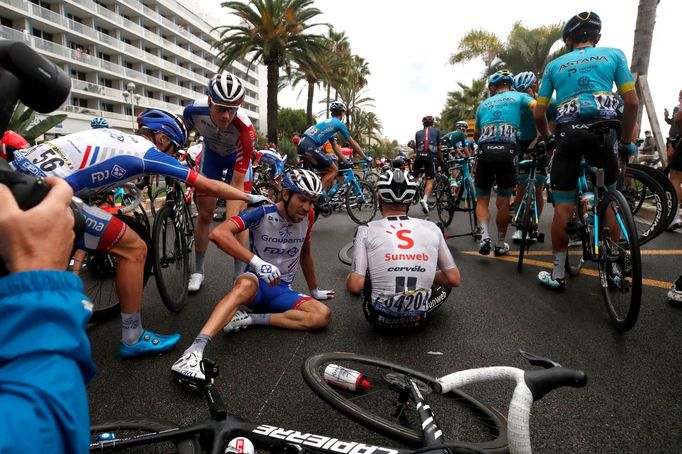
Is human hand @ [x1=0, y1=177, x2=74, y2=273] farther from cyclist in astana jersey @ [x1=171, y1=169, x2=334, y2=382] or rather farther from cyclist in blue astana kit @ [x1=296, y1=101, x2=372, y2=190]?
cyclist in blue astana kit @ [x1=296, y1=101, x2=372, y2=190]

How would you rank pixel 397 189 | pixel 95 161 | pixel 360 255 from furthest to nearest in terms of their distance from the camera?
1. pixel 397 189
2. pixel 360 255
3. pixel 95 161

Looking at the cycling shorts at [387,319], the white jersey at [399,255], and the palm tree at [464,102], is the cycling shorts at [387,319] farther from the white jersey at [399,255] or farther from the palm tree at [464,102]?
the palm tree at [464,102]

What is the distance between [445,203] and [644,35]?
18.2 ft

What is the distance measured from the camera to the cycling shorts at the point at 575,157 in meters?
3.22

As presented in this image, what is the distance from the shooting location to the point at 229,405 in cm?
203

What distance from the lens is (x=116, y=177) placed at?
2.44m

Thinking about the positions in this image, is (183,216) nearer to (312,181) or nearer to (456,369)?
(312,181)

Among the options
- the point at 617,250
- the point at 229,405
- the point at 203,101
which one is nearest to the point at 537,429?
the point at 229,405

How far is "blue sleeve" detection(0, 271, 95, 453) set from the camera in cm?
58

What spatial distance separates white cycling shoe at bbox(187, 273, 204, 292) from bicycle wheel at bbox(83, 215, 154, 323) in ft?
1.89

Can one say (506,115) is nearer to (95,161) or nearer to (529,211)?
(529,211)

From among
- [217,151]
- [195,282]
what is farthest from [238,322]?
[217,151]

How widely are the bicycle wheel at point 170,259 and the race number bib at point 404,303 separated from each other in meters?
1.76

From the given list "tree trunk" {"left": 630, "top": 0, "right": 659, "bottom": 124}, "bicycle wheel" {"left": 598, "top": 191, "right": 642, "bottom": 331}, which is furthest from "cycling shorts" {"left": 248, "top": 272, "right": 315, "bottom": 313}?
"tree trunk" {"left": 630, "top": 0, "right": 659, "bottom": 124}
